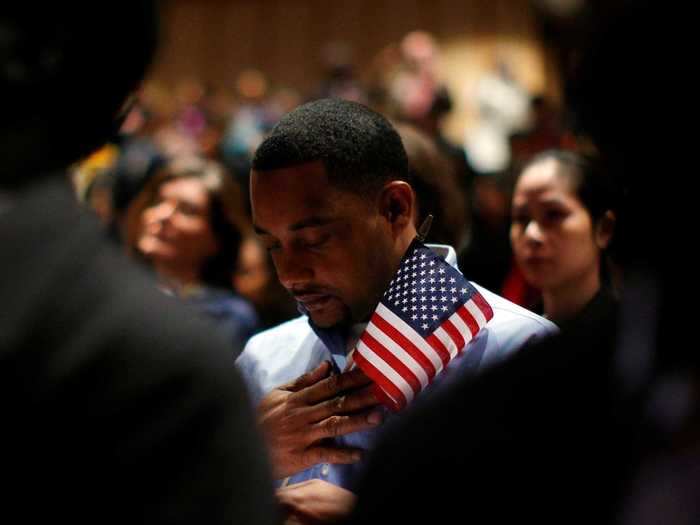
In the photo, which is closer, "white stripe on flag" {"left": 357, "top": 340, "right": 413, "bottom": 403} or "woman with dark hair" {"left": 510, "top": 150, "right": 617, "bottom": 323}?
"white stripe on flag" {"left": 357, "top": 340, "right": 413, "bottom": 403}

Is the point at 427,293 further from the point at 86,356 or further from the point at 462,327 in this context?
the point at 86,356

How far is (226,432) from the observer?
104cm

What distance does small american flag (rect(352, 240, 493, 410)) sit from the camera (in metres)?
2.09

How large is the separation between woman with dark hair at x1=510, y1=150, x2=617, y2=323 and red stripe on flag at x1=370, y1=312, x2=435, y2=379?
1.06m

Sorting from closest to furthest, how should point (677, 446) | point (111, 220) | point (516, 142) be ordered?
point (677, 446)
point (111, 220)
point (516, 142)

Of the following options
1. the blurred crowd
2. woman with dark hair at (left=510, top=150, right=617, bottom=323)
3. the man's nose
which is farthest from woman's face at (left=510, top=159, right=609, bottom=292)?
the man's nose

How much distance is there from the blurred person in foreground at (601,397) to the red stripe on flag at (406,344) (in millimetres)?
1011

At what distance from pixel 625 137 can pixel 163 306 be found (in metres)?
0.50

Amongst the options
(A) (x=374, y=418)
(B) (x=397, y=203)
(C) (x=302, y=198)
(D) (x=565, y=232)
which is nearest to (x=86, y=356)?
(A) (x=374, y=418)

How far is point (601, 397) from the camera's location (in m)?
1.02

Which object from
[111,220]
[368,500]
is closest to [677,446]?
[368,500]

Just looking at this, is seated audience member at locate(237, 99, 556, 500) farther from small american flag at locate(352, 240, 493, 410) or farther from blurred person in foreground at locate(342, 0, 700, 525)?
blurred person in foreground at locate(342, 0, 700, 525)

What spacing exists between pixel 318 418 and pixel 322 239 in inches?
14.8

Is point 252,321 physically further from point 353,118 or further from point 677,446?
point 677,446
